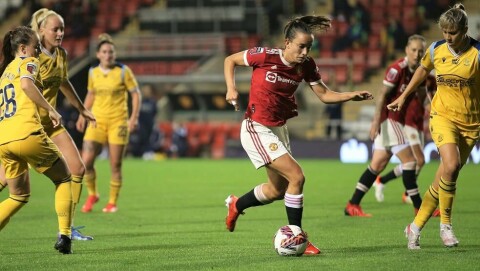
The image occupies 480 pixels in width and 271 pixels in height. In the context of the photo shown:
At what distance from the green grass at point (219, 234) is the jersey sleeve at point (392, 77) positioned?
5.38 ft

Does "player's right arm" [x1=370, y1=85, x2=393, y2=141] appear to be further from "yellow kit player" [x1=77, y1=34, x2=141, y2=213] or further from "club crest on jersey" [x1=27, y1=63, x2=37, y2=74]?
"club crest on jersey" [x1=27, y1=63, x2=37, y2=74]

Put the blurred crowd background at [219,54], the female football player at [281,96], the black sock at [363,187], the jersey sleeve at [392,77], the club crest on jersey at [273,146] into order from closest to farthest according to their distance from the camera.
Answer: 1. the female football player at [281,96]
2. the club crest on jersey at [273,146]
3. the jersey sleeve at [392,77]
4. the black sock at [363,187]
5. the blurred crowd background at [219,54]

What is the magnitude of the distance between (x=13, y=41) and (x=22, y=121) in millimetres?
708

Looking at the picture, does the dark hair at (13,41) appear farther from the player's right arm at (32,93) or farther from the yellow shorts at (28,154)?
the yellow shorts at (28,154)

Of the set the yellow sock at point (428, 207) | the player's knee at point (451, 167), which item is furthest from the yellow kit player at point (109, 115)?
the player's knee at point (451, 167)

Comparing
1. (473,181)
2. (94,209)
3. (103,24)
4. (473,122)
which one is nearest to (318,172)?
(473,181)

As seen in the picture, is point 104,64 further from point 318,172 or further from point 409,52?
point 318,172

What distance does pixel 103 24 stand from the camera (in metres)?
35.6

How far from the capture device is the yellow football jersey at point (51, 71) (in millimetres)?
8953

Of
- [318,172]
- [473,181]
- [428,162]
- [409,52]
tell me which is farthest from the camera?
[428,162]

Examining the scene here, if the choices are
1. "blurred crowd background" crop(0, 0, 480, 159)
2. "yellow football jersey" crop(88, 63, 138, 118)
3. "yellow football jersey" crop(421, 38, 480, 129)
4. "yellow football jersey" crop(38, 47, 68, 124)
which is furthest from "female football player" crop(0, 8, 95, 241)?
"blurred crowd background" crop(0, 0, 480, 159)

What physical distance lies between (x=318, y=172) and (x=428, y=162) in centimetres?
422

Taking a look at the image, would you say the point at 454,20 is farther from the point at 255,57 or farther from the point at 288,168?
the point at 288,168

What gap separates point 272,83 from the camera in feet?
26.4
